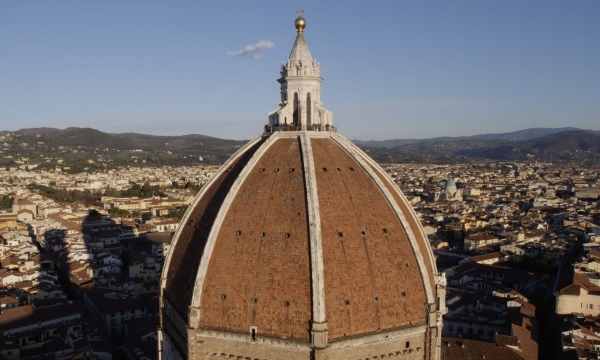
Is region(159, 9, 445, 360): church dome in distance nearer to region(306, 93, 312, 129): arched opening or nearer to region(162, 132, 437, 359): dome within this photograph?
region(162, 132, 437, 359): dome

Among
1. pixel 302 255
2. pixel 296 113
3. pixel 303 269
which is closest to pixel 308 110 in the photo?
pixel 296 113

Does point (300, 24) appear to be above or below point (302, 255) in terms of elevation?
above

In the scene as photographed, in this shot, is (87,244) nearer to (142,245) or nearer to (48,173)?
(142,245)

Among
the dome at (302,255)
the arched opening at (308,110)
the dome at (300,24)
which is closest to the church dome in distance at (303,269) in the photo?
the dome at (302,255)

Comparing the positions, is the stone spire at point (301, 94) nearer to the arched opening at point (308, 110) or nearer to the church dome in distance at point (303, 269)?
the arched opening at point (308, 110)

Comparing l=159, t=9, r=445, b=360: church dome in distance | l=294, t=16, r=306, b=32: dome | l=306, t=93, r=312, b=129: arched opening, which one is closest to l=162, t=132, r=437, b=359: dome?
l=159, t=9, r=445, b=360: church dome in distance

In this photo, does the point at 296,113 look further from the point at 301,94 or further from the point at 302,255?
the point at 302,255

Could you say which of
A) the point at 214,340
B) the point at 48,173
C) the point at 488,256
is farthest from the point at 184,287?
the point at 48,173
